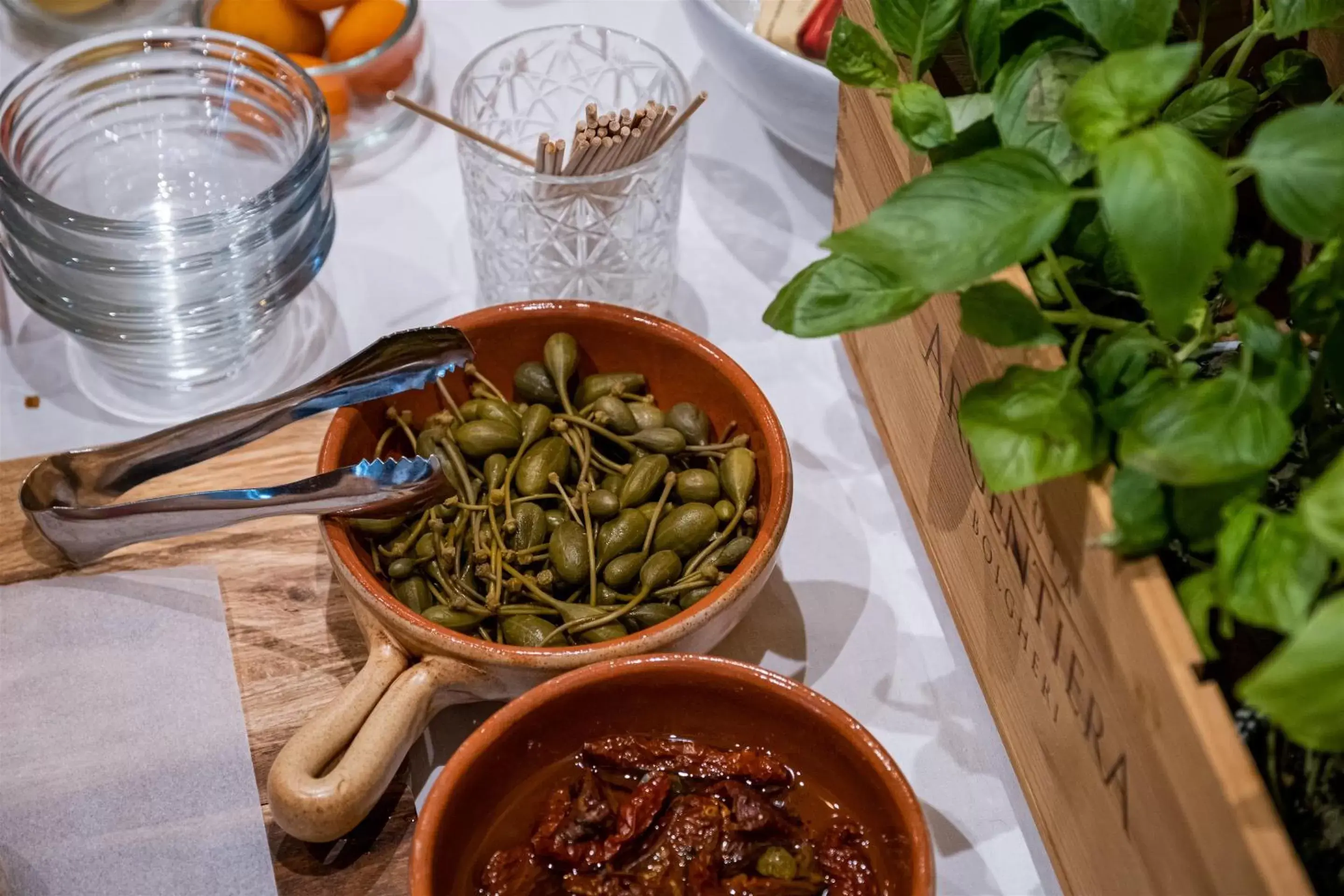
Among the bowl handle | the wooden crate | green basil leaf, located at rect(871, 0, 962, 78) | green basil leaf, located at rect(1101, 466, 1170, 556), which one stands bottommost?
the bowl handle

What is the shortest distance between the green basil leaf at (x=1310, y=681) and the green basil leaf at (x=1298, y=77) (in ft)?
1.20

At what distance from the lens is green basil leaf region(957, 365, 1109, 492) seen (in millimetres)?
499

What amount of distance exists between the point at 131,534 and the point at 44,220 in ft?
0.62

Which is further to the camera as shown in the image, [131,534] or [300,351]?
[300,351]

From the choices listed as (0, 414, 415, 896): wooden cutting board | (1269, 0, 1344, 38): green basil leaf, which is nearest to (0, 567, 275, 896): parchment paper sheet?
(0, 414, 415, 896): wooden cutting board

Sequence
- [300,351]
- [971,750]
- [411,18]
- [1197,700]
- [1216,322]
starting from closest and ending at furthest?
[1197,700] < [1216,322] < [971,750] < [300,351] < [411,18]

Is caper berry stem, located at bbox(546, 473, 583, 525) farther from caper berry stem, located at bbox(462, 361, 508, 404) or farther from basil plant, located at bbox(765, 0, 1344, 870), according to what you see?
basil plant, located at bbox(765, 0, 1344, 870)

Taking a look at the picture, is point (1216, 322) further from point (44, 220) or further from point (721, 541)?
point (44, 220)

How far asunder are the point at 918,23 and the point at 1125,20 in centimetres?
11

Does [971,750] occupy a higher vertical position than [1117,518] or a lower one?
lower

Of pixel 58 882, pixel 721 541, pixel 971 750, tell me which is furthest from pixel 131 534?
pixel 971 750

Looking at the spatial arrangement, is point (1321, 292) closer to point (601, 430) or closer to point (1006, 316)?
point (1006, 316)

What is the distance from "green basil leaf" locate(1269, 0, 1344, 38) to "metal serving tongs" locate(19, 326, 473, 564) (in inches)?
16.8

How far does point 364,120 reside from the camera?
1.01 m
